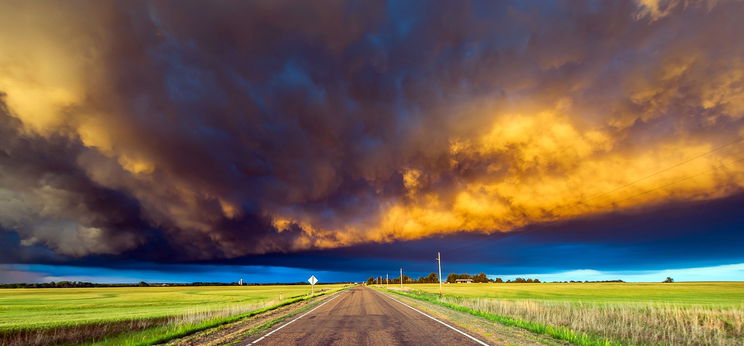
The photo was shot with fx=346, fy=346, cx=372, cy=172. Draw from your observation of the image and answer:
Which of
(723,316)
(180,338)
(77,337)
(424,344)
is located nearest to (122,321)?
(77,337)

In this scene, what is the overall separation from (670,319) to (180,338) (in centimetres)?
2640

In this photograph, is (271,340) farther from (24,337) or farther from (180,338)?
(24,337)

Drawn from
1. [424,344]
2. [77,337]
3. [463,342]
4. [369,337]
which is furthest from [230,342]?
[77,337]

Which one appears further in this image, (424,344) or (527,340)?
(527,340)

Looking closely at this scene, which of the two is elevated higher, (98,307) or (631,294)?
(98,307)

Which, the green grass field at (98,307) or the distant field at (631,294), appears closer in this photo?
the green grass field at (98,307)

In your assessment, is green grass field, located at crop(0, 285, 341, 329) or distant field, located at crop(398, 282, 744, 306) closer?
green grass field, located at crop(0, 285, 341, 329)

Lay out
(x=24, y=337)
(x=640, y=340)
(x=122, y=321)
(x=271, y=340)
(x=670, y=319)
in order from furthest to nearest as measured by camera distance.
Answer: (x=122, y=321), (x=670, y=319), (x=24, y=337), (x=640, y=340), (x=271, y=340)

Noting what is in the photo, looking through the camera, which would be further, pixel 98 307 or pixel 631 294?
pixel 631 294

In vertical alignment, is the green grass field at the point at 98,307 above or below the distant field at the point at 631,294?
above

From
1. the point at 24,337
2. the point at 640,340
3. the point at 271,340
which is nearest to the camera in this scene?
the point at 271,340

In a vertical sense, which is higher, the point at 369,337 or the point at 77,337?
the point at 369,337

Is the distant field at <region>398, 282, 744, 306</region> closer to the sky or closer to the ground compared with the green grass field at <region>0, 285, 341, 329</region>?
closer to the ground

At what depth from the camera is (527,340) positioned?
11.7m
